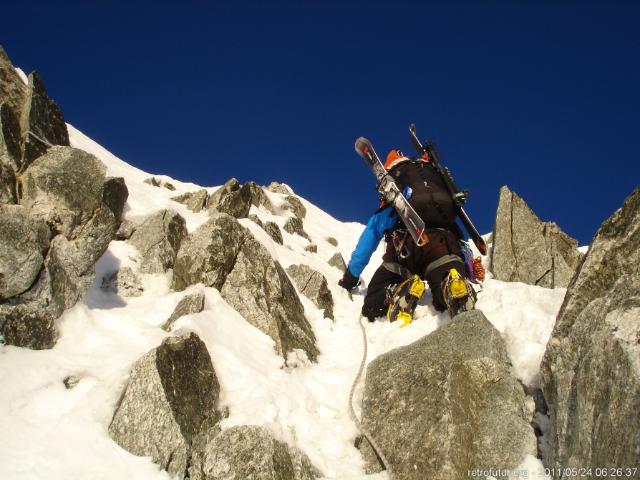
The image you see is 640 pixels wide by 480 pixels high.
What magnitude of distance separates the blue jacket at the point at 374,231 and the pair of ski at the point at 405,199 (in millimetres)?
395

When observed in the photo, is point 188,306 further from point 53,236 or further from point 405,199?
point 405,199

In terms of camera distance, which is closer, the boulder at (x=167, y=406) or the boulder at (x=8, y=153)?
the boulder at (x=167, y=406)

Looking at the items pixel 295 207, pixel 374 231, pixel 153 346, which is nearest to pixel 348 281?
pixel 374 231

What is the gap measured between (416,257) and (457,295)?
210cm

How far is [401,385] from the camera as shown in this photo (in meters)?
7.05

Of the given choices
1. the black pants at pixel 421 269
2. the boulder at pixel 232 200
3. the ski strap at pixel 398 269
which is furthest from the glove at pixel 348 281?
the boulder at pixel 232 200

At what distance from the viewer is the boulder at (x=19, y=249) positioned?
22.9 feet

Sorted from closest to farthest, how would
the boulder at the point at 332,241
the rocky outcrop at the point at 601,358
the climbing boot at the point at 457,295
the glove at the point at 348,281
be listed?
the rocky outcrop at the point at 601,358, the climbing boot at the point at 457,295, the glove at the point at 348,281, the boulder at the point at 332,241

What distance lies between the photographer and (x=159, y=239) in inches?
424

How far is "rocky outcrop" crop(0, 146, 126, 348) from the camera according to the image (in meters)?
6.91

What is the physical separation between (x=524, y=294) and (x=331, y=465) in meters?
5.13

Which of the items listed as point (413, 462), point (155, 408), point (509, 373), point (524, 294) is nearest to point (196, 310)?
point (155, 408)

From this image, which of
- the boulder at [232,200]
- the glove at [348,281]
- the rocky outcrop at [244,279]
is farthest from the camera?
the boulder at [232,200]

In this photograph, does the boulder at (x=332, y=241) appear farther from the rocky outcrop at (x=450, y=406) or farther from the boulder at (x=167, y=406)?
the boulder at (x=167, y=406)
